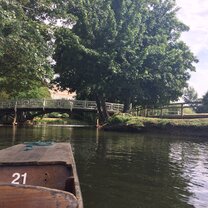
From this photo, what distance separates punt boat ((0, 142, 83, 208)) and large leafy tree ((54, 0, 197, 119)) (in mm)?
29702

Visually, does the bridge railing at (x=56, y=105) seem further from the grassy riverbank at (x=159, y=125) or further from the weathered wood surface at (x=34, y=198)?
the weathered wood surface at (x=34, y=198)

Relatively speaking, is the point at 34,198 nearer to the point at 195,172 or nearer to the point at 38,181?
the point at 38,181

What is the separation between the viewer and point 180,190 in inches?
367

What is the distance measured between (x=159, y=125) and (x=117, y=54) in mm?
10216

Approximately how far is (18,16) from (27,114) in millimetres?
37815

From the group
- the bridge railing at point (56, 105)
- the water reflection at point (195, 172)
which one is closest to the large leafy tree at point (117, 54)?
the bridge railing at point (56, 105)

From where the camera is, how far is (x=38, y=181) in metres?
6.37

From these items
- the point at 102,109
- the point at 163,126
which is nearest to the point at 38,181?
the point at 163,126

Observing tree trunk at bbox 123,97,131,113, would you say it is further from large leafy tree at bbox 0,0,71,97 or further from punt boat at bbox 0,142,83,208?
punt boat at bbox 0,142,83,208

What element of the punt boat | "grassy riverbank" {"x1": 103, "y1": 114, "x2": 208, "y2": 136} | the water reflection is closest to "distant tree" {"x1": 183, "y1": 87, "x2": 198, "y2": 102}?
"grassy riverbank" {"x1": 103, "y1": 114, "x2": 208, "y2": 136}

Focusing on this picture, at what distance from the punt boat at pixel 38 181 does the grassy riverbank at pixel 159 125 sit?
23.1m

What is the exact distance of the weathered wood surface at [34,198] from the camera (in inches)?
156

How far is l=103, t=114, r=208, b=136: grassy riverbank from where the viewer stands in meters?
29.7

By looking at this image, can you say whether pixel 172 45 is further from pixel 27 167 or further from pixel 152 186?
pixel 27 167
